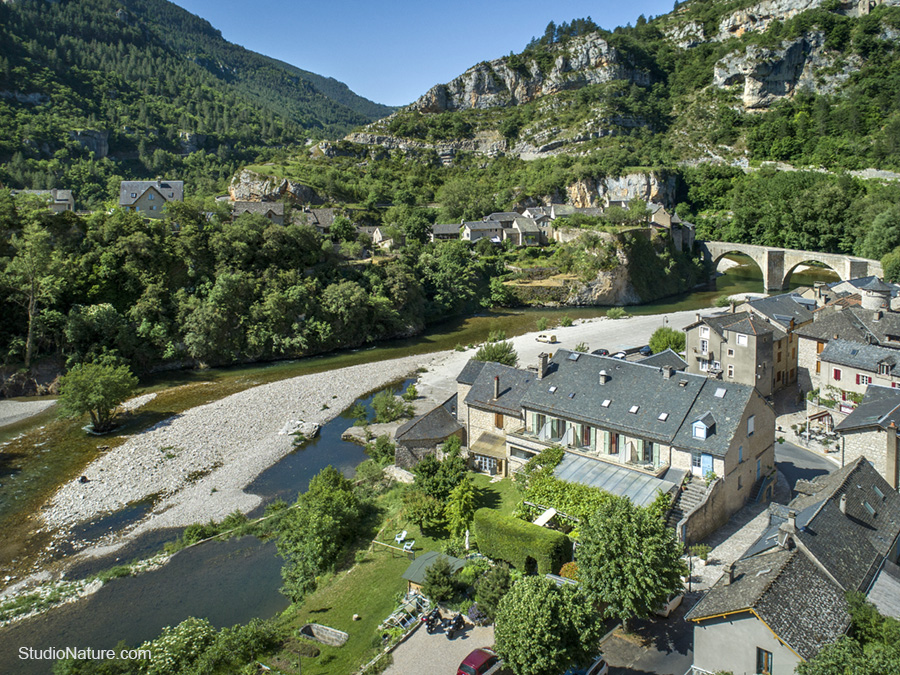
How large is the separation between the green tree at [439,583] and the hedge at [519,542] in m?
1.89

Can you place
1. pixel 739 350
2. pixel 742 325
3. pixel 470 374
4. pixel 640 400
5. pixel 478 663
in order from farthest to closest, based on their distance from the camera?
pixel 739 350, pixel 742 325, pixel 470 374, pixel 640 400, pixel 478 663

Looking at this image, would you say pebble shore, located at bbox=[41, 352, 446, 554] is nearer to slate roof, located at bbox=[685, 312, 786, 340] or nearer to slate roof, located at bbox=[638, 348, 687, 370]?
slate roof, located at bbox=[638, 348, 687, 370]

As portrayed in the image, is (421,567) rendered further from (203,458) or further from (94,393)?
(94,393)

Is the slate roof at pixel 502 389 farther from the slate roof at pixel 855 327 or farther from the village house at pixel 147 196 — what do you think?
the village house at pixel 147 196

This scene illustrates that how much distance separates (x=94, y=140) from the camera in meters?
88.4

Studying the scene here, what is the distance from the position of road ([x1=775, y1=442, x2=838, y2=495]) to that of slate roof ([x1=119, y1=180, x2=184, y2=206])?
55251 mm

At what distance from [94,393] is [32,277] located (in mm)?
15558

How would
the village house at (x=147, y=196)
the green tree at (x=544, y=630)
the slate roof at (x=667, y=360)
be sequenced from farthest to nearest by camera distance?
the village house at (x=147, y=196)
the slate roof at (x=667, y=360)
the green tree at (x=544, y=630)

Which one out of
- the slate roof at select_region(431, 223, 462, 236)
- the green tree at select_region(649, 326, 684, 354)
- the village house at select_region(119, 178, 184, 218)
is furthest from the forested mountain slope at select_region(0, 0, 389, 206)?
the green tree at select_region(649, 326, 684, 354)

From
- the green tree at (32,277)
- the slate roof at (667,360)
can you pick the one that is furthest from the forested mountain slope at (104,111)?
the slate roof at (667,360)

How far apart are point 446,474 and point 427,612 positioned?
619 centimetres

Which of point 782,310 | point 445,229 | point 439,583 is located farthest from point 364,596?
point 445,229

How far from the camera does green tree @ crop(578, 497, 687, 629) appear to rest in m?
13.9

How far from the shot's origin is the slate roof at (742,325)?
98.1ft
